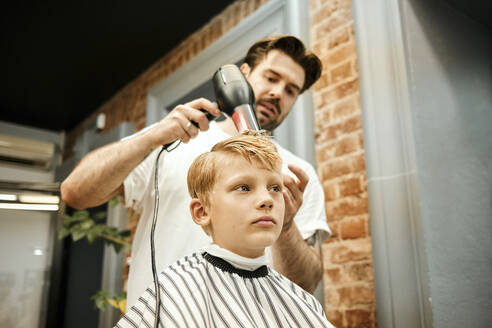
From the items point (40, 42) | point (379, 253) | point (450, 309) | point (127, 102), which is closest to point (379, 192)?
point (379, 253)

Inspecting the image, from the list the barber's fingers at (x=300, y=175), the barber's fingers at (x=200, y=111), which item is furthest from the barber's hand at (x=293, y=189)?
the barber's fingers at (x=200, y=111)

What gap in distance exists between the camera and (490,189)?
1.63 m

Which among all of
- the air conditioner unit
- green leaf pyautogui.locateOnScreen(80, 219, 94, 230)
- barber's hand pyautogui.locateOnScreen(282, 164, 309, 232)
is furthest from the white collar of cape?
green leaf pyautogui.locateOnScreen(80, 219, 94, 230)

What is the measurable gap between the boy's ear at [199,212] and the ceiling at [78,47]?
2.15m

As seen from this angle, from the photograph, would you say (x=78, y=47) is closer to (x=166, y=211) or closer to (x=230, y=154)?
(x=166, y=211)

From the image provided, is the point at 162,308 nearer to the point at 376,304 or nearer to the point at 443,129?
the point at 376,304

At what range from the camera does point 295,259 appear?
3.59 ft

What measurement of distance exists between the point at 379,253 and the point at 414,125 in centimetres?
45

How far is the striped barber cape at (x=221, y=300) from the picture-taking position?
0.71m

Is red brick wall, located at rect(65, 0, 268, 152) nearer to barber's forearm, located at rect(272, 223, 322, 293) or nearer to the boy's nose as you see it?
barber's forearm, located at rect(272, 223, 322, 293)

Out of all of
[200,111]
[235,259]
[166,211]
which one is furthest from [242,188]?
[166,211]

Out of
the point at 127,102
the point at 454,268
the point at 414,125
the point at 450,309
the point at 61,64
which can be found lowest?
the point at 450,309

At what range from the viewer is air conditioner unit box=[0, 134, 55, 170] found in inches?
30.6

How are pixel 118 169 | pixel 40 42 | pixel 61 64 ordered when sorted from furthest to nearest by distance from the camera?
pixel 61 64, pixel 40 42, pixel 118 169
